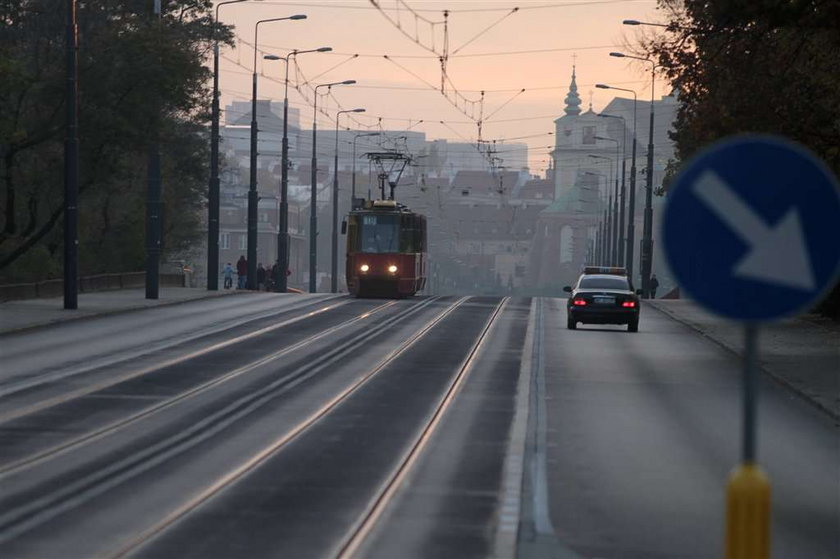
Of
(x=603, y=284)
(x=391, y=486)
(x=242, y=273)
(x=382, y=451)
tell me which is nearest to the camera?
(x=391, y=486)

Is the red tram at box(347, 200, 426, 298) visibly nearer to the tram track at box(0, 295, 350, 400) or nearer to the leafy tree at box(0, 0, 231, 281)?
the leafy tree at box(0, 0, 231, 281)

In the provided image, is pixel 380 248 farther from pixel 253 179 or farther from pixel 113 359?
pixel 113 359

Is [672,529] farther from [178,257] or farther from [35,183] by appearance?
[178,257]

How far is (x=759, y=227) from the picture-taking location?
619 centimetres

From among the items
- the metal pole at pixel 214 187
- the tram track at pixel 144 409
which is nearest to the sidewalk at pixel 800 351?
the tram track at pixel 144 409

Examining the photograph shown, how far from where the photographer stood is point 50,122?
43.3 metres

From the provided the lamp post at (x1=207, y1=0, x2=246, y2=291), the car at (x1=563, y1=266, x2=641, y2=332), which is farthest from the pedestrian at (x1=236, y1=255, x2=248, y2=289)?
the car at (x1=563, y1=266, x2=641, y2=332)

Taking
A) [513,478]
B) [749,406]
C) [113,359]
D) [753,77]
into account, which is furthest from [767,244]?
[753,77]

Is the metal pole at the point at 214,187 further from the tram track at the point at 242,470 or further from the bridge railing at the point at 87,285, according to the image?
the tram track at the point at 242,470

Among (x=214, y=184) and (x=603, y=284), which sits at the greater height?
(x=214, y=184)

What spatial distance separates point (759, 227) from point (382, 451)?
10.1m

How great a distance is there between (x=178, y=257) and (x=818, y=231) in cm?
7784

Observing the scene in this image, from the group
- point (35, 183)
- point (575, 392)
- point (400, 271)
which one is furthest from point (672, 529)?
point (400, 271)

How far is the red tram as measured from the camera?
181ft
